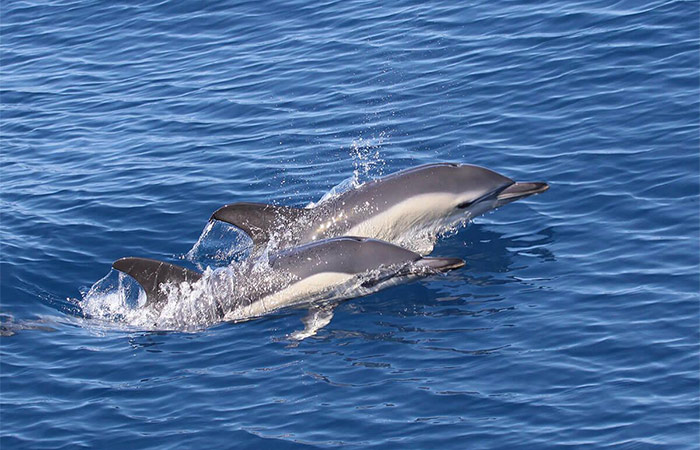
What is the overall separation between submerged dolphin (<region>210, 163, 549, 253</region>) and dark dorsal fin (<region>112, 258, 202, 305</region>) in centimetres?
106

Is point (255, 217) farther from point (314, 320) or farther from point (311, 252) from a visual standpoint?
point (314, 320)

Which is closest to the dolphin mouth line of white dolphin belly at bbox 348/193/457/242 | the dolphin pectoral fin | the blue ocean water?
the blue ocean water

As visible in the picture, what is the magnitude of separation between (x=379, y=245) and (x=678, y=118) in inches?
200

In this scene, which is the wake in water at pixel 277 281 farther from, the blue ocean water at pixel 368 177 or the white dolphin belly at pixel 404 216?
the white dolphin belly at pixel 404 216

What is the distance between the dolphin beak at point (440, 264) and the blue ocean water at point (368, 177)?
0.84 feet

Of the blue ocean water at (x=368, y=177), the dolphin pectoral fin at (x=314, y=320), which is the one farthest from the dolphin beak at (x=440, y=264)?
the dolphin pectoral fin at (x=314, y=320)

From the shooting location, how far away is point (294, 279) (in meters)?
11.6

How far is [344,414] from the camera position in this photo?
9.27m

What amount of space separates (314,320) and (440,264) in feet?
4.80

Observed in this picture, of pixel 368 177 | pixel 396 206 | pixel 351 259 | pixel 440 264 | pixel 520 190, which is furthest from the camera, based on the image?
pixel 368 177

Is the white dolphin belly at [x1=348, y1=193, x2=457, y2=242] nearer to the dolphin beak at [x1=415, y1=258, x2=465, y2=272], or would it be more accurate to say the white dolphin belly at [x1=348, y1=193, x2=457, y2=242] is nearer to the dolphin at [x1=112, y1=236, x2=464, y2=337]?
the dolphin at [x1=112, y1=236, x2=464, y2=337]

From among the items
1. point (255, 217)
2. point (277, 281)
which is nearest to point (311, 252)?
point (277, 281)

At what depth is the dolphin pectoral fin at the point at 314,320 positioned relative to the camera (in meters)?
10.9

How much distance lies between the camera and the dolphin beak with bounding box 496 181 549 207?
1283cm
